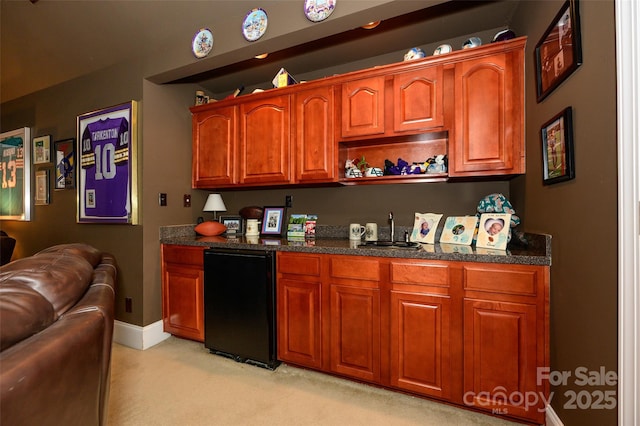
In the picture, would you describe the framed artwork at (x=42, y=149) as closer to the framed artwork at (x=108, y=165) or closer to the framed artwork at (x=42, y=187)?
the framed artwork at (x=42, y=187)

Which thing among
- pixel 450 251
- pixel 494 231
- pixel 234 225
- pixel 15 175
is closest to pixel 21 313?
pixel 450 251

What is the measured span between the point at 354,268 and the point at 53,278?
1562 mm

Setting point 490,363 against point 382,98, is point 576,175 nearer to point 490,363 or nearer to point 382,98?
point 490,363

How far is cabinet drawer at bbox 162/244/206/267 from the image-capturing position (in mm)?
2607

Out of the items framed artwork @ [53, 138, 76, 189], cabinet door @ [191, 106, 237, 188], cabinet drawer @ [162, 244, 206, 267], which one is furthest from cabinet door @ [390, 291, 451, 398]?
framed artwork @ [53, 138, 76, 189]

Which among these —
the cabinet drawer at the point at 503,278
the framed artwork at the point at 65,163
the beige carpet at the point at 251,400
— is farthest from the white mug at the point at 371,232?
the framed artwork at the point at 65,163

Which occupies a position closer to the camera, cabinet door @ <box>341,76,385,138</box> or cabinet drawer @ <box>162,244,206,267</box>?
cabinet door @ <box>341,76,385,138</box>

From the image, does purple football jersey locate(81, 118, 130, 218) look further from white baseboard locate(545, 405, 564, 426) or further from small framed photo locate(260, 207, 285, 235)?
white baseboard locate(545, 405, 564, 426)

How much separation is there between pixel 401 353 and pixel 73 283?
1789 mm

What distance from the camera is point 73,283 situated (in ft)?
3.31

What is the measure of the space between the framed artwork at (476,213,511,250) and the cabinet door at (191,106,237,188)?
2227 mm

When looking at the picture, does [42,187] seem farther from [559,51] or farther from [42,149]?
[559,51]

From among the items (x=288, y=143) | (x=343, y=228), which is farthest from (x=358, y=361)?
(x=288, y=143)

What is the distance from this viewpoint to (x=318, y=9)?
1.94 meters
